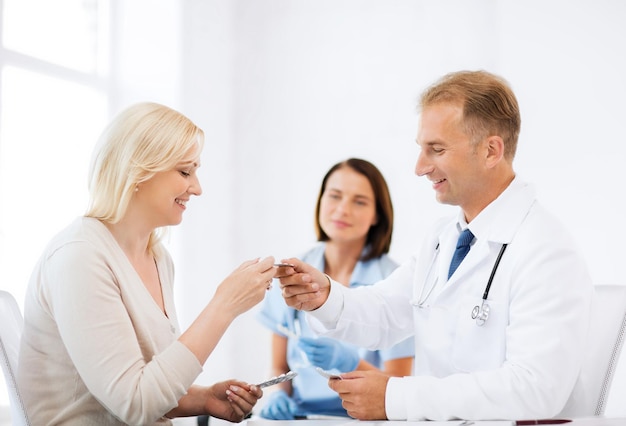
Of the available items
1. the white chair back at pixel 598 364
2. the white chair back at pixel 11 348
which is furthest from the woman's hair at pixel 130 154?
the white chair back at pixel 598 364

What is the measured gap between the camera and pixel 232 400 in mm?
1606

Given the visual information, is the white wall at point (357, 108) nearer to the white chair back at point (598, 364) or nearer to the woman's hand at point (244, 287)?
the white chair back at point (598, 364)

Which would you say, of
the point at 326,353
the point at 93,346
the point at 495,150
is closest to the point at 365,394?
the point at 93,346

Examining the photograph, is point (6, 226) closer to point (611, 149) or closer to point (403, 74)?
point (403, 74)

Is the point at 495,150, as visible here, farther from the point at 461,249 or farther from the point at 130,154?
the point at 130,154

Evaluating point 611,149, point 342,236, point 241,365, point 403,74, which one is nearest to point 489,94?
point 342,236

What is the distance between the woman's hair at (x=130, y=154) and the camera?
1.51m

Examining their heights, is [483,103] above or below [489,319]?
above

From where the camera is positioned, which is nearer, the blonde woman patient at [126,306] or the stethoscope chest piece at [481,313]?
the blonde woman patient at [126,306]

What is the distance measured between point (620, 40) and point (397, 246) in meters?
1.35

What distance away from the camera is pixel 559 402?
1396 mm

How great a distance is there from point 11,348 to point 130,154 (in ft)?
1.54

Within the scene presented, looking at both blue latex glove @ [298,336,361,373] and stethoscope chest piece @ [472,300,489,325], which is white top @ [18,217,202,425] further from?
blue latex glove @ [298,336,361,373]

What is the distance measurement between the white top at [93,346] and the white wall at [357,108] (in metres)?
1.88
